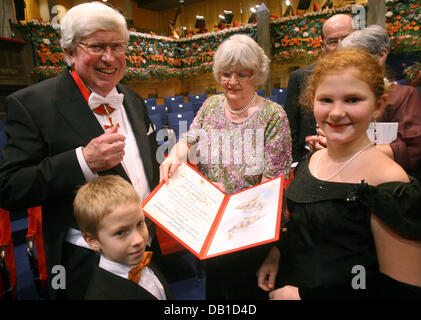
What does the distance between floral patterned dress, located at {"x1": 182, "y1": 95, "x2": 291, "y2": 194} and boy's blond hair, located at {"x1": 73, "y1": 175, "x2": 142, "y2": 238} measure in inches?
28.9

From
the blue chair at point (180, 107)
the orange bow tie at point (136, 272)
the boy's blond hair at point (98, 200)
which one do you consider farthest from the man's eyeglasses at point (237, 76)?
the blue chair at point (180, 107)

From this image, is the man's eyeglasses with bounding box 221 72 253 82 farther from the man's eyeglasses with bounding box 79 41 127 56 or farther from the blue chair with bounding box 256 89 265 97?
the blue chair with bounding box 256 89 265 97

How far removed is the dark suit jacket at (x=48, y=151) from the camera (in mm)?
1091

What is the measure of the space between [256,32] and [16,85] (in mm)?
7173

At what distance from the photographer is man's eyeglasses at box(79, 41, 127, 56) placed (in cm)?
119

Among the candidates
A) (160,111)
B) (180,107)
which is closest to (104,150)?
(160,111)

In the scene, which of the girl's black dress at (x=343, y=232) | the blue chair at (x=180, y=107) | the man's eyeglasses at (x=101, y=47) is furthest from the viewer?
the blue chair at (x=180, y=107)

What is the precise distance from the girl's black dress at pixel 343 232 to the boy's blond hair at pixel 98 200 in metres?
0.67

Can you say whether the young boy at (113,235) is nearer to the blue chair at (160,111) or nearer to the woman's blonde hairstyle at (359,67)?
the woman's blonde hairstyle at (359,67)

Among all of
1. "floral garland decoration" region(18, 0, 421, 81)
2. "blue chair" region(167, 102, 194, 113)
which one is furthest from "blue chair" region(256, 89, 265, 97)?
"blue chair" region(167, 102, 194, 113)

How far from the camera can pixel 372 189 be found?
2.75 feet

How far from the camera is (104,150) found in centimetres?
108

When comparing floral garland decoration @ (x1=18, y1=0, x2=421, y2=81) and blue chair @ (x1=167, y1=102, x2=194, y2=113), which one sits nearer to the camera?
floral garland decoration @ (x1=18, y1=0, x2=421, y2=81)
